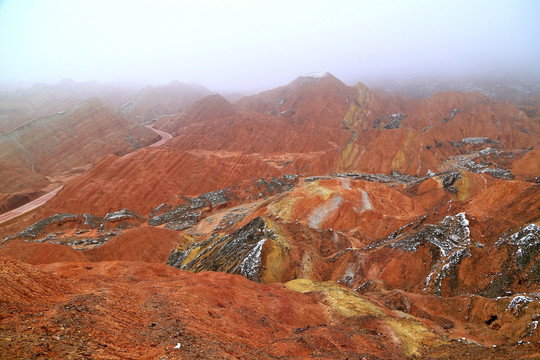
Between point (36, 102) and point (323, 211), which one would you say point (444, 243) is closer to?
point (323, 211)

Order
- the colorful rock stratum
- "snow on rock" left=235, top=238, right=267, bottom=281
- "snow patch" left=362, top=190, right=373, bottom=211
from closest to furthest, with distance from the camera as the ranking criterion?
the colorful rock stratum, "snow on rock" left=235, top=238, right=267, bottom=281, "snow patch" left=362, top=190, right=373, bottom=211

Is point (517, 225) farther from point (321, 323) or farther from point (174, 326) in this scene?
point (174, 326)

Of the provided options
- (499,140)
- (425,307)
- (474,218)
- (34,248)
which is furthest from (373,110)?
(34,248)

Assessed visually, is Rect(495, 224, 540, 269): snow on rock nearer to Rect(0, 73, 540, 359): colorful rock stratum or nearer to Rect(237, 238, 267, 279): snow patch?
Rect(0, 73, 540, 359): colorful rock stratum

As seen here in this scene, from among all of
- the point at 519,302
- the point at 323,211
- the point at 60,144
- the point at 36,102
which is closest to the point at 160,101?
the point at 36,102

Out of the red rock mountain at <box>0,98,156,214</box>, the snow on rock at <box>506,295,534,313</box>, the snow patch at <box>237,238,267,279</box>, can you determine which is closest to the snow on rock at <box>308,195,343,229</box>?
the snow patch at <box>237,238,267,279</box>

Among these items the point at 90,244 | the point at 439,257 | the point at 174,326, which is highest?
the point at 174,326

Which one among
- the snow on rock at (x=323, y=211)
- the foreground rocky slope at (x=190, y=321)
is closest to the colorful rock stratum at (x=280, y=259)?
the foreground rocky slope at (x=190, y=321)

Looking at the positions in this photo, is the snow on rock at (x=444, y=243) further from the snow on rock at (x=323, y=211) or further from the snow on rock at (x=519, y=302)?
the snow on rock at (x=323, y=211)
